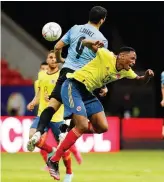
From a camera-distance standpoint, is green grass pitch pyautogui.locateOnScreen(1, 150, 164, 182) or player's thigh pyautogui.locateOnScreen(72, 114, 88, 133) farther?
green grass pitch pyautogui.locateOnScreen(1, 150, 164, 182)

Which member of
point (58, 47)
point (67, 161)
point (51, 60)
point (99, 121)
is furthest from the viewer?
point (51, 60)

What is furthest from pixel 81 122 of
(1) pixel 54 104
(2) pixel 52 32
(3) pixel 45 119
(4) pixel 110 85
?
(4) pixel 110 85

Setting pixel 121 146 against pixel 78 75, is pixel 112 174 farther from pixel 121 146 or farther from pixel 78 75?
pixel 121 146

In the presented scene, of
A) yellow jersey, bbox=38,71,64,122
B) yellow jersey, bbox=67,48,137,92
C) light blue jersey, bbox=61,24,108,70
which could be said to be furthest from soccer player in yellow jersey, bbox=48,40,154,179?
yellow jersey, bbox=38,71,64,122

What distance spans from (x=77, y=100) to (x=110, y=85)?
49.1 feet

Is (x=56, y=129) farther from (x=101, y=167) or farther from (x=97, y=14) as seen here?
(x=97, y=14)

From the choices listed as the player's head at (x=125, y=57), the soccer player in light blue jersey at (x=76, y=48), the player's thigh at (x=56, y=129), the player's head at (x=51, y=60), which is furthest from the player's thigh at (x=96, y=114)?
the player's head at (x=51, y=60)

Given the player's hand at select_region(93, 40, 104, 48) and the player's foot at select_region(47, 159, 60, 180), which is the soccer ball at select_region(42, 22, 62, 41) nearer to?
the player's hand at select_region(93, 40, 104, 48)

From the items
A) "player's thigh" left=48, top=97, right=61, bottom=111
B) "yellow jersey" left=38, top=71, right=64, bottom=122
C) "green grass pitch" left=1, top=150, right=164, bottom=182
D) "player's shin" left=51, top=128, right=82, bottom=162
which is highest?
"yellow jersey" left=38, top=71, right=64, bottom=122

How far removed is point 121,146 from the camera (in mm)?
16953

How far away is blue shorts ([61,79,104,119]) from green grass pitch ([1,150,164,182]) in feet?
3.89

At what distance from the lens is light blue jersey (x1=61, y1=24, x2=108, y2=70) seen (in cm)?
894

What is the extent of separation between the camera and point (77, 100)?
851cm

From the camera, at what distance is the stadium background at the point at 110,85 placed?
15461 millimetres
